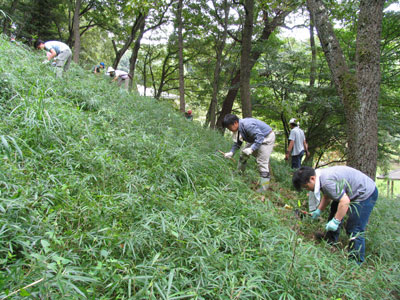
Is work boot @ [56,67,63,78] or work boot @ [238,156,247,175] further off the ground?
work boot @ [56,67,63,78]

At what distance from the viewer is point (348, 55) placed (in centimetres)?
884

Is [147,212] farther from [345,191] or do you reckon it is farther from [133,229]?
[345,191]

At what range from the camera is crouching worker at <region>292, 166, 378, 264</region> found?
8.98 feet

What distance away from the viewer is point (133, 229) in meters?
2.01

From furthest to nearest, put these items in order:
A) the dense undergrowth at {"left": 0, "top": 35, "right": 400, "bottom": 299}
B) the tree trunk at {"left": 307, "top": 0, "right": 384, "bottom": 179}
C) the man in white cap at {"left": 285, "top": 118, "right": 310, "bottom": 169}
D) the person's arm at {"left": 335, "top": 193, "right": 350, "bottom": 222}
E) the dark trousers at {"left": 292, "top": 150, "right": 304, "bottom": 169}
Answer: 1. the dark trousers at {"left": 292, "top": 150, "right": 304, "bottom": 169}
2. the man in white cap at {"left": 285, "top": 118, "right": 310, "bottom": 169}
3. the tree trunk at {"left": 307, "top": 0, "right": 384, "bottom": 179}
4. the person's arm at {"left": 335, "top": 193, "right": 350, "bottom": 222}
5. the dense undergrowth at {"left": 0, "top": 35, "right": 400, "bottom": 299}

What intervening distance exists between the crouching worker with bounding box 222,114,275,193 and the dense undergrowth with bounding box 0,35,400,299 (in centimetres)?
82

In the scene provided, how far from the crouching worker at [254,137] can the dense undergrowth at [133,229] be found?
824 mm

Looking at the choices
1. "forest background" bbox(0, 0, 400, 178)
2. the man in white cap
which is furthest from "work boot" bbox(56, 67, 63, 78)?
the man in white cap

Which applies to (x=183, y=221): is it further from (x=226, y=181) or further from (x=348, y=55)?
(x=348, y=55)

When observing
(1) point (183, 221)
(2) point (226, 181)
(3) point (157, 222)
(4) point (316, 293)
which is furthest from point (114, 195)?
(4) point (316, 293)

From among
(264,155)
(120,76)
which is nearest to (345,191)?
(264,155)

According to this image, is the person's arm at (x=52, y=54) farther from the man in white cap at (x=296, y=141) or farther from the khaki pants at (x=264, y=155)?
the man in white cap at (x=296, y=141)

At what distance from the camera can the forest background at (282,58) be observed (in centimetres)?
367

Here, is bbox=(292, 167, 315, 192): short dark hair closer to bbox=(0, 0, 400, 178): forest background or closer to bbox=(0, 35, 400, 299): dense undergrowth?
bbox=(0, 35, 400, 299): dense undergrowth
